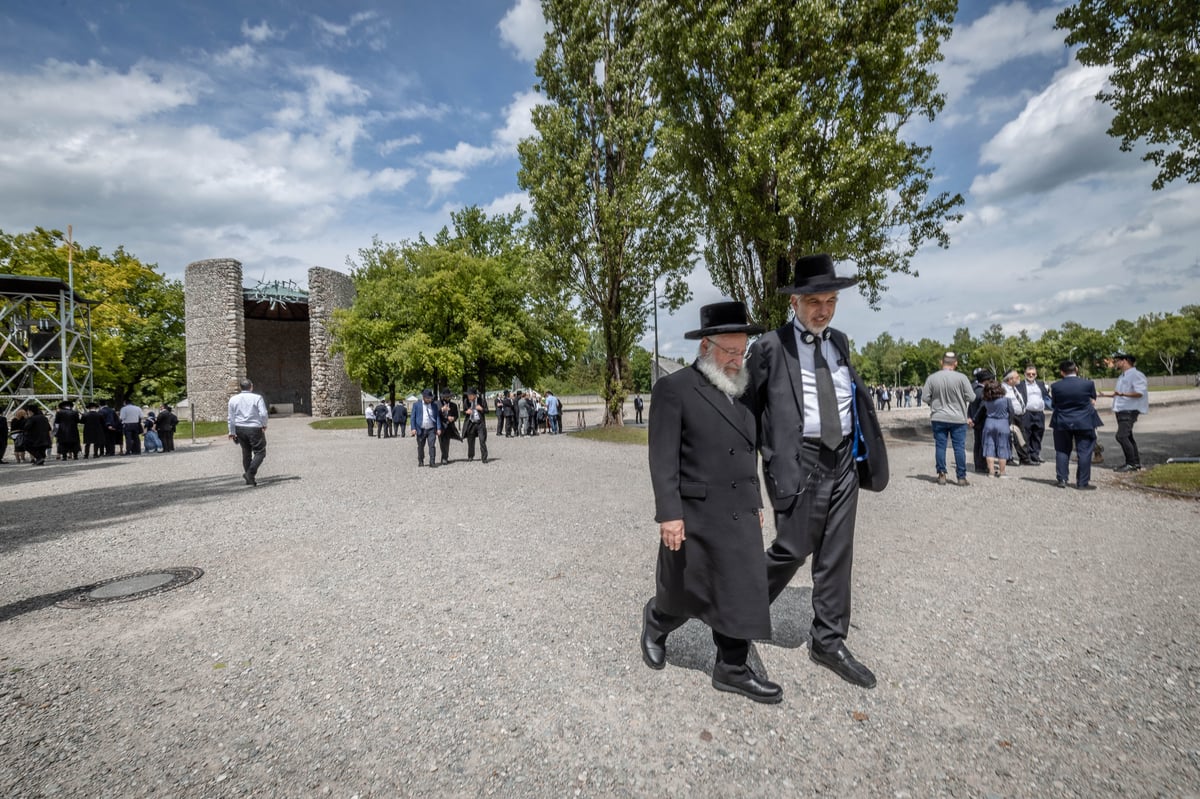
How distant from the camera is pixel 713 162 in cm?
1542

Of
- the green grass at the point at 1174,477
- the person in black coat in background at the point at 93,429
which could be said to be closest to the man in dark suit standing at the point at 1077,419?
the green grass at the point at 1174,477

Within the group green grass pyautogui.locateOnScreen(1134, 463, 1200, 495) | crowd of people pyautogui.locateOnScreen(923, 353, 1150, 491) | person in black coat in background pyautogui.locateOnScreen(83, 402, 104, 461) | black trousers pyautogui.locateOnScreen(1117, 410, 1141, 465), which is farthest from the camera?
person in black coat in background pyautogui.locateOnScreen(83, 402, 104, 461)

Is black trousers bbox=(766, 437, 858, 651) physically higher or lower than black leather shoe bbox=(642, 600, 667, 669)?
higher

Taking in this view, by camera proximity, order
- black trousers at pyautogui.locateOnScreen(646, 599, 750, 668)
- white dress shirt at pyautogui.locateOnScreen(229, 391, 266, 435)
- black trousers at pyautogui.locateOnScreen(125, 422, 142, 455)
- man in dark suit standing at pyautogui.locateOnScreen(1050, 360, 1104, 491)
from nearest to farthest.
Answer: black trousers at pyautogui.locateOnScreen(646, 599, 750, 668), man in dark suit standing at pyautogui.locateOnScreen(1050, 360, 1104, 491), white dress shirt at pyautogui.locateOnScreen(229, 391, 266, 435), black trousers at pyautogui.locateOnScreen(125, 422, 142, 455)

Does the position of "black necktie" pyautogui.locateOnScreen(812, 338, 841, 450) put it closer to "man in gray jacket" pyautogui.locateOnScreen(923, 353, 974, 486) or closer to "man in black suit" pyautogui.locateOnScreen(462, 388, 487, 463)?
"man in gray jacket" pyautogui.locateOnScreen(923, 353, 974, 486)

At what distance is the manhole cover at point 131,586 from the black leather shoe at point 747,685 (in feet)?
14.6

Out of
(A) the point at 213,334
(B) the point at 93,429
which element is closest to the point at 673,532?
(B) the point at 93,429

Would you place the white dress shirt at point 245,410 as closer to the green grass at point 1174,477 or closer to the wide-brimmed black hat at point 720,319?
the wide-brimmed black hat at point 720,319

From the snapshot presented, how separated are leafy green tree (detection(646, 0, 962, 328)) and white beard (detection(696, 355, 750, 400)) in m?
12.1

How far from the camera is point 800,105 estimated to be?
1359 cm

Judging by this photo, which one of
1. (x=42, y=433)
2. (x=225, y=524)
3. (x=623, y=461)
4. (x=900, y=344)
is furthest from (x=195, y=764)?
(x=900, y=344)

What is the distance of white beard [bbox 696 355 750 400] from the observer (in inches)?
114

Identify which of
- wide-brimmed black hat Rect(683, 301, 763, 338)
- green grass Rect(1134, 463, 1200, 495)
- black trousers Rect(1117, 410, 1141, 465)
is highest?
wide-brimmed black hat Rect(683, 301, 763, 338)

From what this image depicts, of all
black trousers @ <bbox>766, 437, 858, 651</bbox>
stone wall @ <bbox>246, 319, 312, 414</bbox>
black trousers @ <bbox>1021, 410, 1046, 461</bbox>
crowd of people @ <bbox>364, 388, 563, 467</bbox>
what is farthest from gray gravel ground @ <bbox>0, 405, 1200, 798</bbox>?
stone wall @ <bbox>246, 319, 312, 414</bbox>
